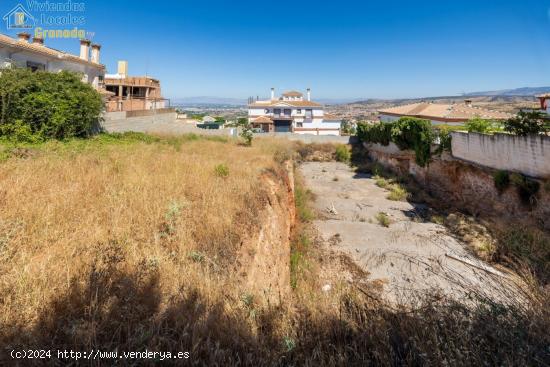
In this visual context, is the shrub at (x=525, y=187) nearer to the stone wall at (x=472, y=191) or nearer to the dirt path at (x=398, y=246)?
the stone wall at (x=472, y=191)

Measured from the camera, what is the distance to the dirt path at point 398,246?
5.18 metres

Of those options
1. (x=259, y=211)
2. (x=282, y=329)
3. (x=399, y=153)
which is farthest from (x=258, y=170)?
(x=399, y=153)

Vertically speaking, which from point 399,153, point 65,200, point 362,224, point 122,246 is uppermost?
point 399,153

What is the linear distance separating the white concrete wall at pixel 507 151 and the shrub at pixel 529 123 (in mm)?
276

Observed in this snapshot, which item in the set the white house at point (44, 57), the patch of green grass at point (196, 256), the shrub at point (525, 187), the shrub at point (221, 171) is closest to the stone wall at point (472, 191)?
the shrub at point (525, 187)

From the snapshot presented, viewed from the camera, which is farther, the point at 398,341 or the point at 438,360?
the point at 398,341

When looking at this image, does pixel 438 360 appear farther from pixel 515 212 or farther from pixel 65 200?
pixel 515 212

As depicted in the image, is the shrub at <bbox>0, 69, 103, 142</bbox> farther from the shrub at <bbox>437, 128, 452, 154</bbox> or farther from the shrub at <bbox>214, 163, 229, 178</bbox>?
the shrub at <bbox>437, 128, 452, 154</bbox>

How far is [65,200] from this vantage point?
13.9ft

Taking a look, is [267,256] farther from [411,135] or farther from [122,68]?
[122,68]

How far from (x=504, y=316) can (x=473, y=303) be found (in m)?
0.48

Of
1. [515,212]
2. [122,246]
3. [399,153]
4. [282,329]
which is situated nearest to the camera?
[282,329]

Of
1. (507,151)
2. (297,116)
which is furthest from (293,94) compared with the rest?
(507,151)

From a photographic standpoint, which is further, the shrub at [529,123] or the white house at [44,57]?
the white house at [44,57]
